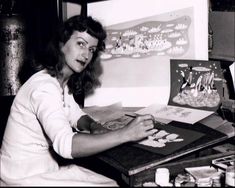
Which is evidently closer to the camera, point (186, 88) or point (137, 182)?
point (137, 182)

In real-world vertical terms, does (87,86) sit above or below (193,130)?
above

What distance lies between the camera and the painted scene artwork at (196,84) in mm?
1675

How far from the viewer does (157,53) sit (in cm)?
184

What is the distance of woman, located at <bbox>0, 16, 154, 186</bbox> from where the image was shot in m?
1.17

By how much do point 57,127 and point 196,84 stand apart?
779 mm

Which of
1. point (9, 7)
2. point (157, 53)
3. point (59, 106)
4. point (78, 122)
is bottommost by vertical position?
point (78, 122)

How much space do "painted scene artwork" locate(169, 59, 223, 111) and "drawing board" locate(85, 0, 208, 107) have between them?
0.17ft

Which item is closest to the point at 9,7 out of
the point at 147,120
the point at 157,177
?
the point at 147,120

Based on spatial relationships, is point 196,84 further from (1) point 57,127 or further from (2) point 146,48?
(1) point 57,127

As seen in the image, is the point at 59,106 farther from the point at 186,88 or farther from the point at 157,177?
the point at 186,88

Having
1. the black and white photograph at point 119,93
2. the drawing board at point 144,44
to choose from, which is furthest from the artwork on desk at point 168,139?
the drawing board at point 144,44

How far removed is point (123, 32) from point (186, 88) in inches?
17.2

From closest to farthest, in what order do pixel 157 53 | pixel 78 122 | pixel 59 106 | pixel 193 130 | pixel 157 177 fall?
pixel 157 177, pixel 59 106, pixel 193 130, pixel 78 122, pixel 157 53

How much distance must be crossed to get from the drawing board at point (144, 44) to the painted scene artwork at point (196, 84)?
0.05m
